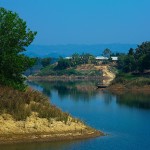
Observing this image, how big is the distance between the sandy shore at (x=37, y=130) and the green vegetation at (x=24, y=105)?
431 mm

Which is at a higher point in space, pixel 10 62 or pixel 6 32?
pixel 6 32

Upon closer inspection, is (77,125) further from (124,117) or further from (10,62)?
(124,117)

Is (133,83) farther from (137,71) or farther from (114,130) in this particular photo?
(114,130)

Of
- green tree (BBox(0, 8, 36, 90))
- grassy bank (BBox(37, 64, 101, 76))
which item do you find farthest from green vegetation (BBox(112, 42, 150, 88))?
green tree (BBox(0, 8, 36, 90))

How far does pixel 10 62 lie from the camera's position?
40.1 m

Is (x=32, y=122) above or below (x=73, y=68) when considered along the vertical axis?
below

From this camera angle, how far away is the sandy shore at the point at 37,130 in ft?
113

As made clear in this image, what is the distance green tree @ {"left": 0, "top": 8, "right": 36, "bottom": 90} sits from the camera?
132 ft

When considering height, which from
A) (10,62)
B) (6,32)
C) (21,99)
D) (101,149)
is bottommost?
(101,149)

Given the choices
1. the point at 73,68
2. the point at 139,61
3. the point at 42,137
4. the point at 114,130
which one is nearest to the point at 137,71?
the point at 139,61

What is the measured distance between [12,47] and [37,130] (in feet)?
28.9

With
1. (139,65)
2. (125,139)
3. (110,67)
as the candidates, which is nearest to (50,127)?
(125,139)

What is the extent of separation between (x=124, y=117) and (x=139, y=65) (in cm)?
7115

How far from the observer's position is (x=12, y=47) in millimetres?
41219
